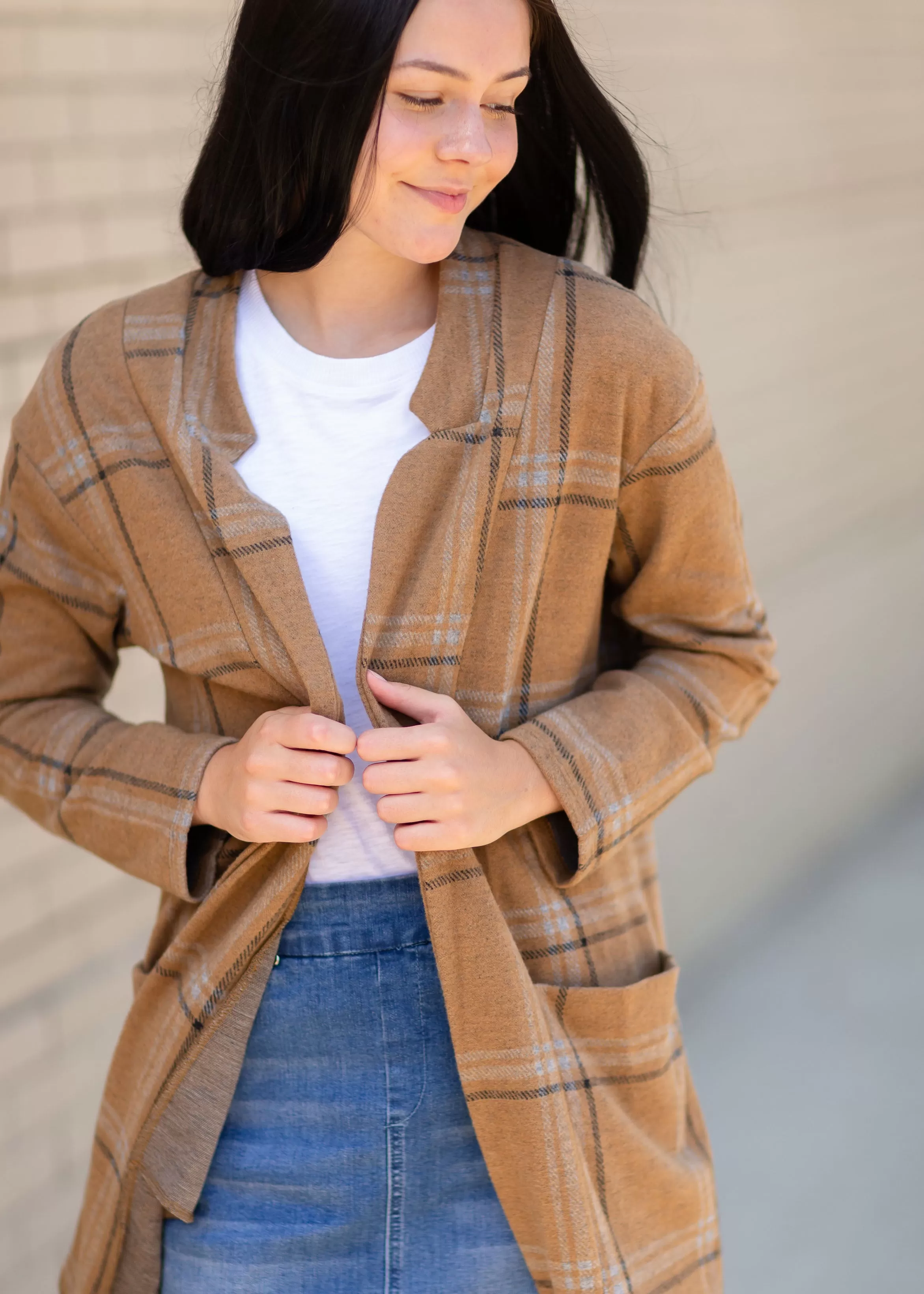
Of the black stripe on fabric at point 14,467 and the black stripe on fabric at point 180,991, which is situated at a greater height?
the black stripe on fabric at point 14,467

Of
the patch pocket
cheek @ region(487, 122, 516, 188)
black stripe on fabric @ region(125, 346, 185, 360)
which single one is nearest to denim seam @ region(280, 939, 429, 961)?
the patch pocket

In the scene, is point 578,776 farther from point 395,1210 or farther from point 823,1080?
point 823,1080

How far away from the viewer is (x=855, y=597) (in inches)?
149

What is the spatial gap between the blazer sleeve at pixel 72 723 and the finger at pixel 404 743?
0.17 m

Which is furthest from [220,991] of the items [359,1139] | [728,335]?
[728,335]

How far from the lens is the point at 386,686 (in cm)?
111

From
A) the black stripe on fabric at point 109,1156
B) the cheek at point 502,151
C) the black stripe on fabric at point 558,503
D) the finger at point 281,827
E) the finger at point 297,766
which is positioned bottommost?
the black stripe on fabric at point 109,1156

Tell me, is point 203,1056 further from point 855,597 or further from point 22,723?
point 855,597

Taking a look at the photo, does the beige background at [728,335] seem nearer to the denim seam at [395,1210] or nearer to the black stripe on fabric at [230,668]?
the black stripe on fabric at [230,668]

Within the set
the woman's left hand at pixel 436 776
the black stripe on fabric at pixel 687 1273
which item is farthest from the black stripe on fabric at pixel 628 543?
the black stripe on fabric at pixel 687 1273

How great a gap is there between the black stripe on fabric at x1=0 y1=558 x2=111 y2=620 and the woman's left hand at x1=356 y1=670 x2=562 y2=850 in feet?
1.07

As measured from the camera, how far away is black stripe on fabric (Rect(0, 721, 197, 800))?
1186 mm

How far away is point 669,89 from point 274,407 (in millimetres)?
1937

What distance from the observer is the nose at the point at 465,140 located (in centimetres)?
109
